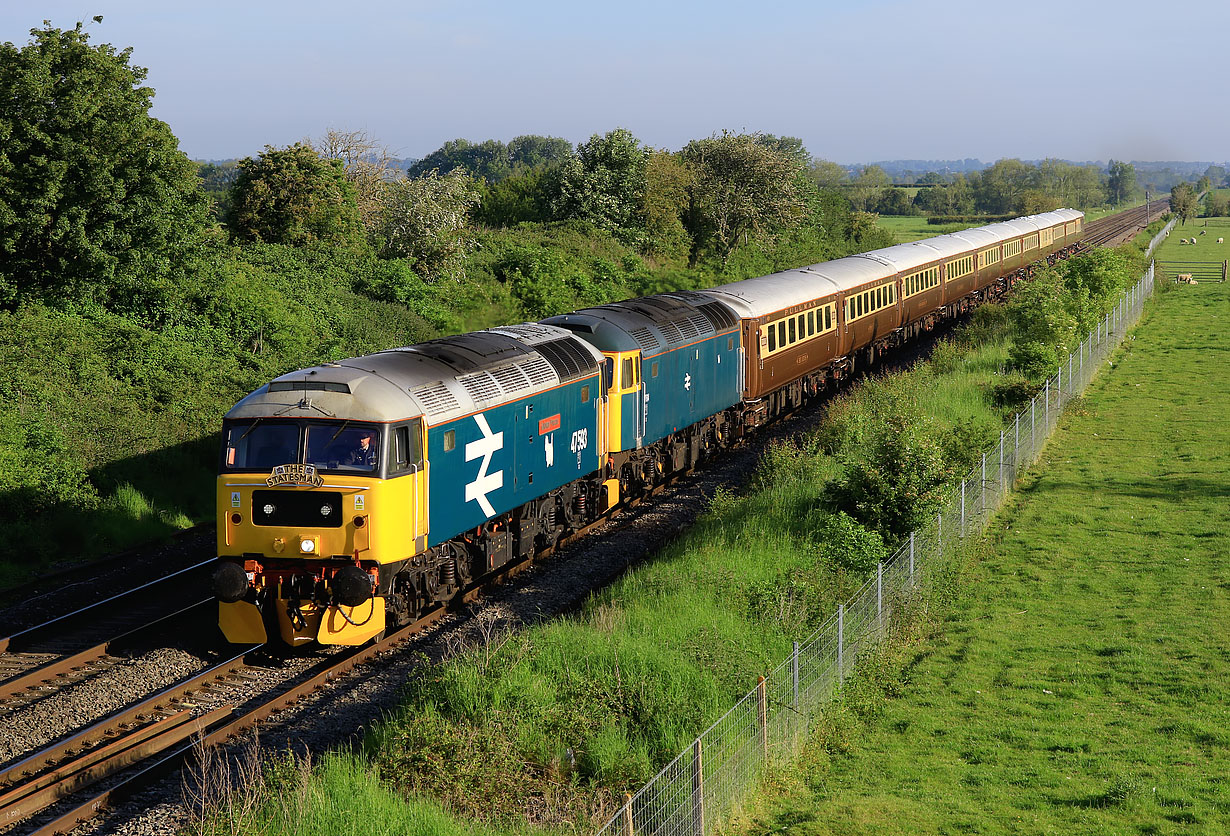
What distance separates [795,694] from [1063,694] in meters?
4.24

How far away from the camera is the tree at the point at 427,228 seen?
137ft

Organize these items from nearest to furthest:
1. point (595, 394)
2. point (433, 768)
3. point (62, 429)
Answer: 1. point (433, 768)
2. point (595, 394)
3. point (62, 429)

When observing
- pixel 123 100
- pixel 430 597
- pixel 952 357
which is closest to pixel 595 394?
pixel 430 597

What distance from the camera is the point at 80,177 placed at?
26.5 meters

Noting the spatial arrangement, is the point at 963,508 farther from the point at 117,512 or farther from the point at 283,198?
the point at 283,198

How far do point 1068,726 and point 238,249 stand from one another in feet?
94.5

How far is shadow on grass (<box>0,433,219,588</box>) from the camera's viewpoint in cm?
1941

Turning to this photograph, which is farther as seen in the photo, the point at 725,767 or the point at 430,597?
the point at 430,597

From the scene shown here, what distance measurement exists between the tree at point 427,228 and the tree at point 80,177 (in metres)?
13.9

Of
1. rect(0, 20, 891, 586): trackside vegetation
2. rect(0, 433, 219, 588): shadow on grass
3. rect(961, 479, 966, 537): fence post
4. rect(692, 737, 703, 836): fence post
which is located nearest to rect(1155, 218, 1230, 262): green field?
rect(0, 20, 891, 586): trackside vegetation

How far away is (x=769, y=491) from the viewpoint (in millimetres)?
20500

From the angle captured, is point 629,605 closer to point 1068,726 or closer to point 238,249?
point 1068,726

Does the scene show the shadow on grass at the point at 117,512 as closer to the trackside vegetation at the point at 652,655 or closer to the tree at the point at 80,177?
the tree at the point at 80,177

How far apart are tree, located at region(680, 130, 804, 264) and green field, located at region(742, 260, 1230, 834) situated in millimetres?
41336
